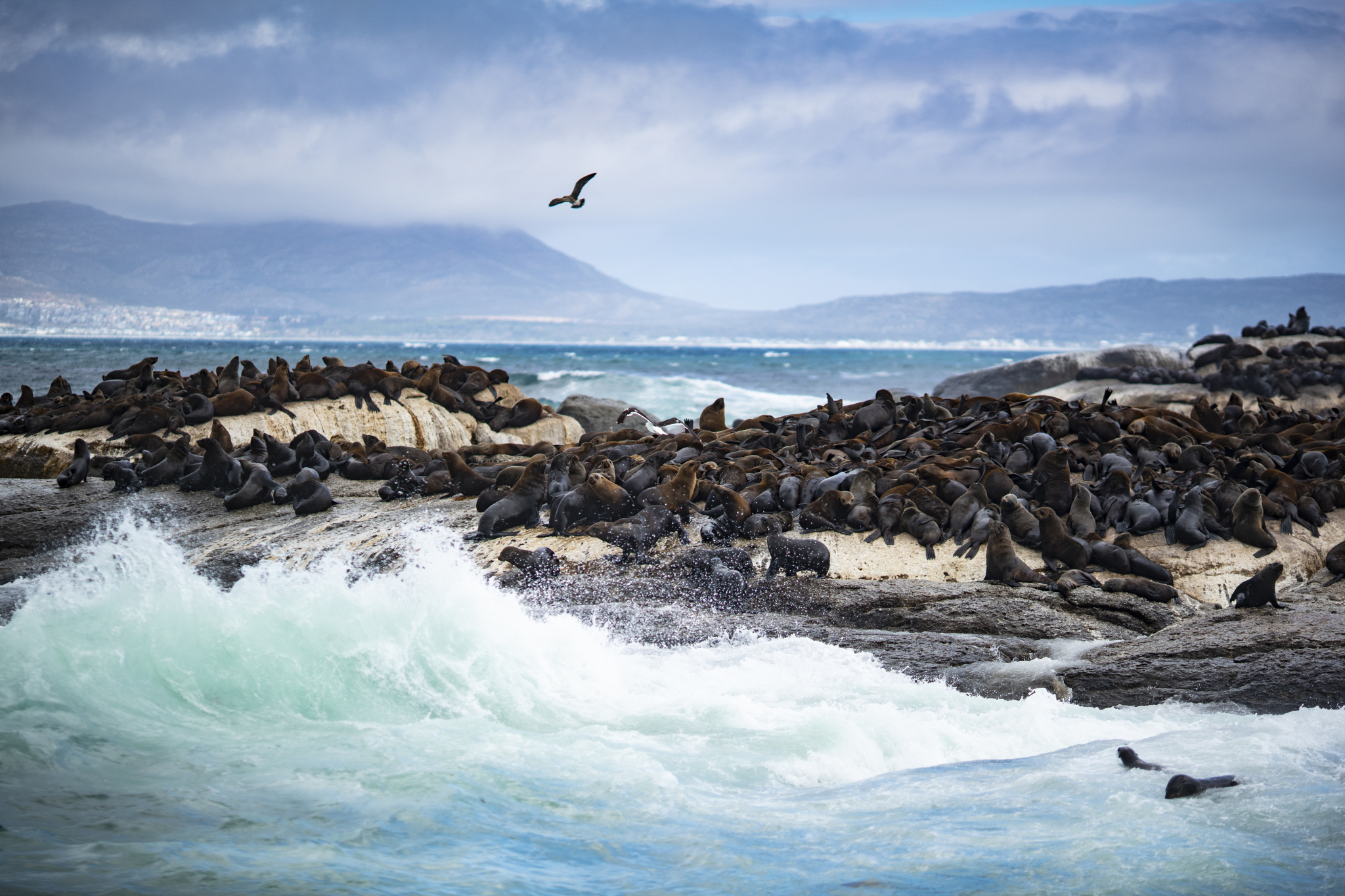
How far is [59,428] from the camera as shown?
10.8m

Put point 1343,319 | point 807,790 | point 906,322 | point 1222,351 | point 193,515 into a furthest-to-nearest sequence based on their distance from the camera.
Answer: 1. point 906,322
2. point 1343,319
3. point 1222,351
4. point 193,515
5. point 807,790

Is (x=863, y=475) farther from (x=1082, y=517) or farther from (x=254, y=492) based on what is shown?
(x=254, y=492)

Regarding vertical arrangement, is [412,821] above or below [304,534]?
below

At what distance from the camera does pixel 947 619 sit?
230 inches

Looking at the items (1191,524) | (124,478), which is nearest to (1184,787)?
(1191,524)

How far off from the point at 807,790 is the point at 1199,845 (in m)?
1.63

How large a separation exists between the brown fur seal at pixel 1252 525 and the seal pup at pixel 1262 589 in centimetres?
101

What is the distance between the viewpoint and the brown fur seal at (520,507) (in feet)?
23.5

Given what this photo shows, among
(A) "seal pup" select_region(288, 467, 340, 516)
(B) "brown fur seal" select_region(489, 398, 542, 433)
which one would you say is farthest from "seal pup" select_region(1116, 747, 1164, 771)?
(B) "brown fur seal" select_region(489, 398, 542, 433)

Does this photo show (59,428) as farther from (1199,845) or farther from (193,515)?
(1199,845)

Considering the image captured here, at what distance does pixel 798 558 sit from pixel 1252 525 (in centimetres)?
340

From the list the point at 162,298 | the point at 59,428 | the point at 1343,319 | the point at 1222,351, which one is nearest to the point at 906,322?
the point at 1343,319

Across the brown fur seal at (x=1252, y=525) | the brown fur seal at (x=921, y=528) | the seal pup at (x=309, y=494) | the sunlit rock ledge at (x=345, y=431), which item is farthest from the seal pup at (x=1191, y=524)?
the sunlit rock ledge at (x=345, y=431)

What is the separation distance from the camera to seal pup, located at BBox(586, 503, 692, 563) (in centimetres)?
664
